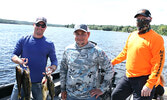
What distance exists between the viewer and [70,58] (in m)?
3.01

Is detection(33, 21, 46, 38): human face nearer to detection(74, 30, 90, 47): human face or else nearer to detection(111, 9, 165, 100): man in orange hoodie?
detection(74, 30, 90, 47): human face

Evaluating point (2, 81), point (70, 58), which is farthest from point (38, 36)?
point (2, 81)

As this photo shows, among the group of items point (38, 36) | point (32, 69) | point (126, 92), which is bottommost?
point (126, 92)

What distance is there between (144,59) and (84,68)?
1.37 meters

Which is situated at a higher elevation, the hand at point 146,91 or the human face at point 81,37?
the human face at point 81,37

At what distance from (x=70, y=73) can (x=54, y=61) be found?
0.75m

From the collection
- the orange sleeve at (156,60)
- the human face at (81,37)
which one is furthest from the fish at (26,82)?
the orange sleeve at (156,60)

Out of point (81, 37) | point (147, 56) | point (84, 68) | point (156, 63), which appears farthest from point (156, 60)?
point (81, 37)

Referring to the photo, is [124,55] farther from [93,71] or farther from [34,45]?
[34,45]

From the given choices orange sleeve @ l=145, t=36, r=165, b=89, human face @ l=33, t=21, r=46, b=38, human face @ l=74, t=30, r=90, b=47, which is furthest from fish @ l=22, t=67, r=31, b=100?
orange sleeve @ l=145, t=36, r=165, b=89

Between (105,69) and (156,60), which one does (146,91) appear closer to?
(156,60)

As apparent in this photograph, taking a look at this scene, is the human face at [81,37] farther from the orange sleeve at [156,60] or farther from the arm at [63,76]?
the orange sleeve at [156,60]

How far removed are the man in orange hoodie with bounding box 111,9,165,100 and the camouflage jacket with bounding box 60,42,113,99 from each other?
80cm

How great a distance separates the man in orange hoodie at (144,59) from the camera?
3171mm
